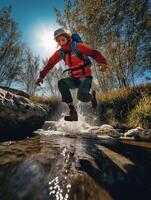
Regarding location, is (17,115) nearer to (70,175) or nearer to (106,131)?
(106,131)

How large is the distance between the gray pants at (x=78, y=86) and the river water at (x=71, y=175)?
4.66 feet

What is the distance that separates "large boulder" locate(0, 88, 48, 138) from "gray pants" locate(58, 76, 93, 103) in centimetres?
159

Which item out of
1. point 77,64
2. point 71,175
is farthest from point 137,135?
point 71,175

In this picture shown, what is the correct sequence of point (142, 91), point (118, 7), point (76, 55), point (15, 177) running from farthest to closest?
point (118, 7)
point (142, 91)
point (76, 55)
point (15, 177)

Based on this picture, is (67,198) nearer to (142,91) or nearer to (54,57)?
(54,57)

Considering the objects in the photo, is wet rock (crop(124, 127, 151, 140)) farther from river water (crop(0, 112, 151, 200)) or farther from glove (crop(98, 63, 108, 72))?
river water (crop(0, 112, 151, 200))

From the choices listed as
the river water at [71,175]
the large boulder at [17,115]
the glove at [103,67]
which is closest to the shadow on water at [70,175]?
the river water at [71,175]

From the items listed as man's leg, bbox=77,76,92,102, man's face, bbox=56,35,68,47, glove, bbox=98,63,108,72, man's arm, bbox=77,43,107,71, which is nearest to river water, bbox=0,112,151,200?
man's leg, bbox=77,76,92,102

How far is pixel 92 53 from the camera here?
17.8ft

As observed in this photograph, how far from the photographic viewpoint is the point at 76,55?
5516 millimetres

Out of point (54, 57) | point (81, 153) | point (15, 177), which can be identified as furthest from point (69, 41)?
point (15, 177)

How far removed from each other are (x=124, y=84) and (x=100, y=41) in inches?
125

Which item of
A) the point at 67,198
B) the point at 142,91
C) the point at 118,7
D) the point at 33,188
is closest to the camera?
the point at 67,198

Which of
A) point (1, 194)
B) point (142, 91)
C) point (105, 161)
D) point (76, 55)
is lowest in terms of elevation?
point (1, 194)
